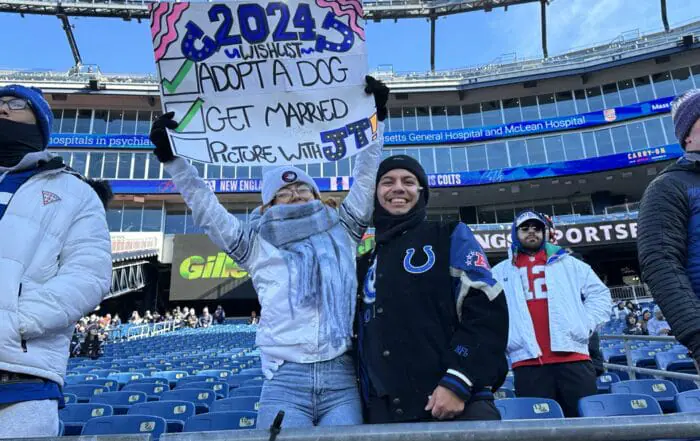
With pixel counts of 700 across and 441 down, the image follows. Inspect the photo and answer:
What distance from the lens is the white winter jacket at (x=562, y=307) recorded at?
3029mm

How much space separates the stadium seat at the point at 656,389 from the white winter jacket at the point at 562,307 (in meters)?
0.51

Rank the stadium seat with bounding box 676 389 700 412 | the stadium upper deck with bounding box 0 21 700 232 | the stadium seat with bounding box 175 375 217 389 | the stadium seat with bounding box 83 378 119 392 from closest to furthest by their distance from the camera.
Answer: the stadium seat with bounding box 676 389 700 412, the stadium seat with bounding box 83 378 119 392, the stadium seat with bounding box 175 375 217 389, the stadium upper deck with bounding box 0 21 700 232

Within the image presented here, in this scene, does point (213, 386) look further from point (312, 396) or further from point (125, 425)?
point (312, 396)

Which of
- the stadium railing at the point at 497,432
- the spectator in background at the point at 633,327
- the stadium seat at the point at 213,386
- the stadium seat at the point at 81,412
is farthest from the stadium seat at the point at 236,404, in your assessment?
the spectator in background at the point at 633,327

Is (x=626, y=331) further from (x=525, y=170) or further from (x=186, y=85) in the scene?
(x=525, y=170)

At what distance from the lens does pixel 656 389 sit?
3.18 metres

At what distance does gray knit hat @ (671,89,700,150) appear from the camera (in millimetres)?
1690

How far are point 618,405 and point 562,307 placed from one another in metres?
0.71

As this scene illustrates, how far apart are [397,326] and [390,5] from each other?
34.2m

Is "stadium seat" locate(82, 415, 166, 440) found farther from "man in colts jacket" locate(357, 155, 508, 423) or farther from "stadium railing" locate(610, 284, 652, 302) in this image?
"stadium railing" locate(610, 284, 652, 302)

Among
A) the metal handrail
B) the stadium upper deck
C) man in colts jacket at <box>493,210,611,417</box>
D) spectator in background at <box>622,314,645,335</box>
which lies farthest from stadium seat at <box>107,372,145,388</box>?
the stadium upper deck

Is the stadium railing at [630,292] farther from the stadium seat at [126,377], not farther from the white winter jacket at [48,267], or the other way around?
the white winter jacket at [48,267]

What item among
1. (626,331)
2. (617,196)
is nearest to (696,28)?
(617,196)

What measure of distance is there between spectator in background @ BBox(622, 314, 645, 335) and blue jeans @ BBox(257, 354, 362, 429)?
10545mm
